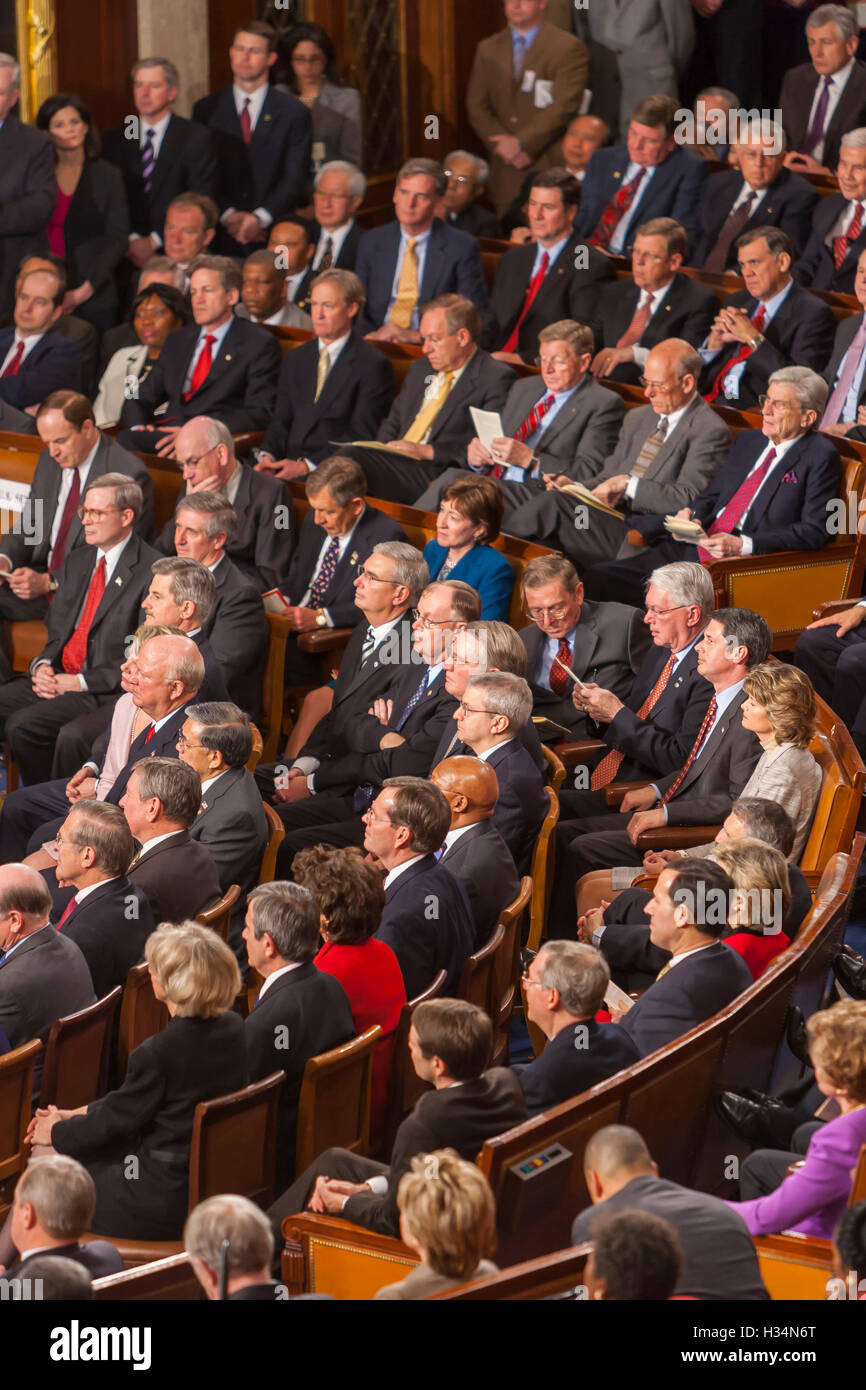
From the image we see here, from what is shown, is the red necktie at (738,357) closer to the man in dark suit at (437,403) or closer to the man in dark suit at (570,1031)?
the man in dark suit at (437,403)

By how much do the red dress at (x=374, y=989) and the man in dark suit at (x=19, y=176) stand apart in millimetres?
4725

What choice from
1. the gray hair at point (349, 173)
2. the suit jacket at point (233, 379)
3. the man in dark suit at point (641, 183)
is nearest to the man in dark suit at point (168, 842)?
the suit jacket at point (233, 379)

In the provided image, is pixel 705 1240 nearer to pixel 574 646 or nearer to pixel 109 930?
pixel 109 930

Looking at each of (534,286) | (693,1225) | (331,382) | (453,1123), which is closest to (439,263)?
(534,286)

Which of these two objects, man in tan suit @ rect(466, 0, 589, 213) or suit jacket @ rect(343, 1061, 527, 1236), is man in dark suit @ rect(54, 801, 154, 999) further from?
man in tan suit @ rect(466, 0, 589, 213)

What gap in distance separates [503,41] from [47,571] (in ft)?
12.4

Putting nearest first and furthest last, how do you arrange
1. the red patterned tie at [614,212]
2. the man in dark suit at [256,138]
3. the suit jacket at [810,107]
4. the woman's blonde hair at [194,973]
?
the woman's blonde hair at [194,973] < the red patterned tie at [614,212] < the suit jacket at [810,107] < the man in dark suit at [256,138]

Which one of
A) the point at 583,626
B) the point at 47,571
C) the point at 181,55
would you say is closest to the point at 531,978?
the point at 583,626

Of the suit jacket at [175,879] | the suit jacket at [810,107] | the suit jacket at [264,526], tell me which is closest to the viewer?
the suit jacket at [175,879]

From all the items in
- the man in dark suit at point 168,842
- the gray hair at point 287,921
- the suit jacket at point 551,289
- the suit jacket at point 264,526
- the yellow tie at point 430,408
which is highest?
the suit jacket at point 551,289

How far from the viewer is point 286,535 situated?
6.27 meters

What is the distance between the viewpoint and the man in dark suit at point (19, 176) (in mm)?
7688

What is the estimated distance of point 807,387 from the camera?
19.0ft

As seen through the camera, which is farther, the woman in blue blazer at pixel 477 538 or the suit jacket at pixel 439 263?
the suit jacket at pixel 439 263
